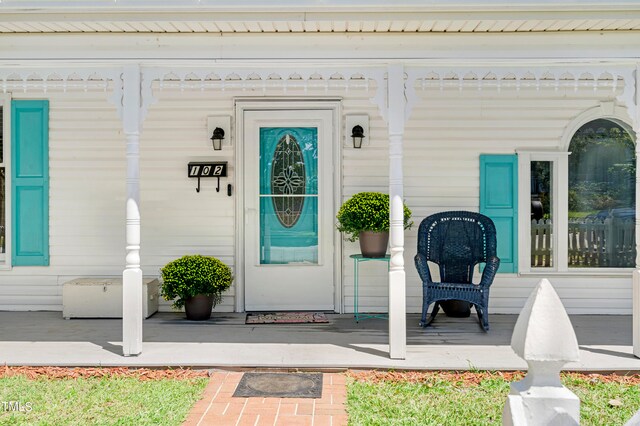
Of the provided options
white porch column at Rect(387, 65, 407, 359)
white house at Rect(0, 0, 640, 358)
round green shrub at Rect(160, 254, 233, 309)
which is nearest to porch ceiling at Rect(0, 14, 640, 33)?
white porch column at Rect(387, 65, 407, 359)

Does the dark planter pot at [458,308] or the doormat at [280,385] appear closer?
the doormat at [280,385]

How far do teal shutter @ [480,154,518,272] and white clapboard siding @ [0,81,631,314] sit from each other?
0.34 feet

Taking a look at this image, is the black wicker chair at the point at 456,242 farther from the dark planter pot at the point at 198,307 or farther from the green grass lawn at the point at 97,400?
the green grass lawn at the point at 97,400

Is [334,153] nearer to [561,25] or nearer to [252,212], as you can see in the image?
[252,212]

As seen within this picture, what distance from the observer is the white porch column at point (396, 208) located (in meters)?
4.59

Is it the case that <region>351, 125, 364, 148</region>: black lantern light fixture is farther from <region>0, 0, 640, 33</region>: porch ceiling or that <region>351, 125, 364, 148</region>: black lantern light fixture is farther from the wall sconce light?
<region>0, 0, 640, 33</region>: porch ceiling

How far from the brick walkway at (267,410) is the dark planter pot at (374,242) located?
6.71 feet

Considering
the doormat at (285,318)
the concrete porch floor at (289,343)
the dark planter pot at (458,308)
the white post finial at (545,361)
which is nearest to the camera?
the white post finial at (545,361)

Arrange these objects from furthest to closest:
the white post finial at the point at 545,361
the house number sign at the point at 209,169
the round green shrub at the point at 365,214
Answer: the house number sign at the point at 209,169 → the round green shrub at the point at 365,214 → the white post finial at the point at 545,361

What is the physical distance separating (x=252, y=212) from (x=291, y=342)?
186 centimetres

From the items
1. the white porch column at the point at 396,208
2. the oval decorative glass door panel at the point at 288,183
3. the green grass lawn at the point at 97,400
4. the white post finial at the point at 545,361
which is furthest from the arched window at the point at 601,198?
the white post finial at the point at 545,361

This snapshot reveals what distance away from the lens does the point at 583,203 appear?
6445 millimetres

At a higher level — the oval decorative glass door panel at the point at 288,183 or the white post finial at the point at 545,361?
the oval decorative glass door panel at the point at 288,183

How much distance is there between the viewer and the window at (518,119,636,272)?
6.41m
